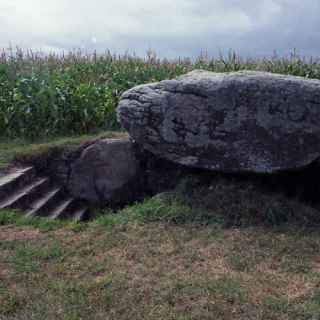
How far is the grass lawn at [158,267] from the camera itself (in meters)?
3.87

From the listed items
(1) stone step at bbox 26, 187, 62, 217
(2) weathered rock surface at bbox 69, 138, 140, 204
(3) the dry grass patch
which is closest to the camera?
(3) the dry grass patch

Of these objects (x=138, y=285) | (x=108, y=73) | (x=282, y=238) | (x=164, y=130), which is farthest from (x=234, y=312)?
(x=108, y=73)

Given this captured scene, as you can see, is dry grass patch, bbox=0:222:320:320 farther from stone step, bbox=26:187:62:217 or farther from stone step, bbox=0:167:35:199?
stone step, bbox=0:167:35:199

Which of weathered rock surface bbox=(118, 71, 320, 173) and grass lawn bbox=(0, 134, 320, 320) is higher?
weathered rock surface bbox=(118, 71, 320, 173)

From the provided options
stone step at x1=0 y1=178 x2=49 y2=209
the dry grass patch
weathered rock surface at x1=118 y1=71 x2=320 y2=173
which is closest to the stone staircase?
stone step at x1=0 y1=178 x2=49 y2=209

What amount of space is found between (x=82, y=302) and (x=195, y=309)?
83 cm

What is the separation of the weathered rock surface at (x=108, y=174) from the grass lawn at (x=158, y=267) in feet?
4.45

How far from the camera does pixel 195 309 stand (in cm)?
383

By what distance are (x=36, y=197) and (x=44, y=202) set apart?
0.56 feet

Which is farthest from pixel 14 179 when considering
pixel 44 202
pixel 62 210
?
pixel 62 210

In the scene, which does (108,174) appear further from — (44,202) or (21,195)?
(21,195)

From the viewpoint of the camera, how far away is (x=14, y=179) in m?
6.64

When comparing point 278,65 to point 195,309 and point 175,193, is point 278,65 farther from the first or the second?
point 195,309

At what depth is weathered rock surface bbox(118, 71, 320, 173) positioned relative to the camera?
5.93 m
